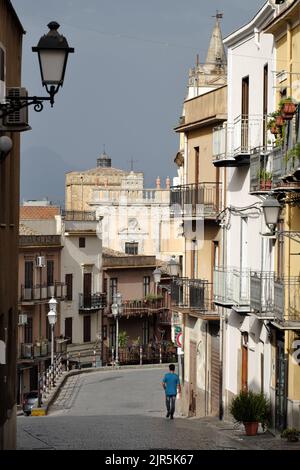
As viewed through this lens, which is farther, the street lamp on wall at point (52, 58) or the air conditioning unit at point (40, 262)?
the air conditioning unit at point (40, 262)

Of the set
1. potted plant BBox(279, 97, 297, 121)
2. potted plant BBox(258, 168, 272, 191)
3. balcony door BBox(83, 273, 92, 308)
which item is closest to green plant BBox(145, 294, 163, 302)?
balcony door BBox(83, 273, 92, 308)

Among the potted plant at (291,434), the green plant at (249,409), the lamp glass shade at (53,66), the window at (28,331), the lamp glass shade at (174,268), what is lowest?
the window at (28,331)

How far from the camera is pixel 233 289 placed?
1243 inches

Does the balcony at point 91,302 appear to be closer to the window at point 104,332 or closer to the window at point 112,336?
the window at point 104,332

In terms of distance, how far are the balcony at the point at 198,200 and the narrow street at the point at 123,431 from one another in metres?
5.63

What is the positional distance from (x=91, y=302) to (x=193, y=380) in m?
39.2

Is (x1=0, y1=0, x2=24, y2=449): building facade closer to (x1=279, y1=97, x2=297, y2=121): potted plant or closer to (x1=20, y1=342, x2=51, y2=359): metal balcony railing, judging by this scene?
(x1=279, y1=97, x2=297, y2=121): potted plant

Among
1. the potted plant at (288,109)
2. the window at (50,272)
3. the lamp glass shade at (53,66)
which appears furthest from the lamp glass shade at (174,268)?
the window at (50,272)

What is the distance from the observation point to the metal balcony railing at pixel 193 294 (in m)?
36.2

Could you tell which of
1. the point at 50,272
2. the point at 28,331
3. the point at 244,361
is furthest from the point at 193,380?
the point at 50,272

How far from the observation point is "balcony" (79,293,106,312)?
7756 cm

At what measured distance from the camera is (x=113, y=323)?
269ft
